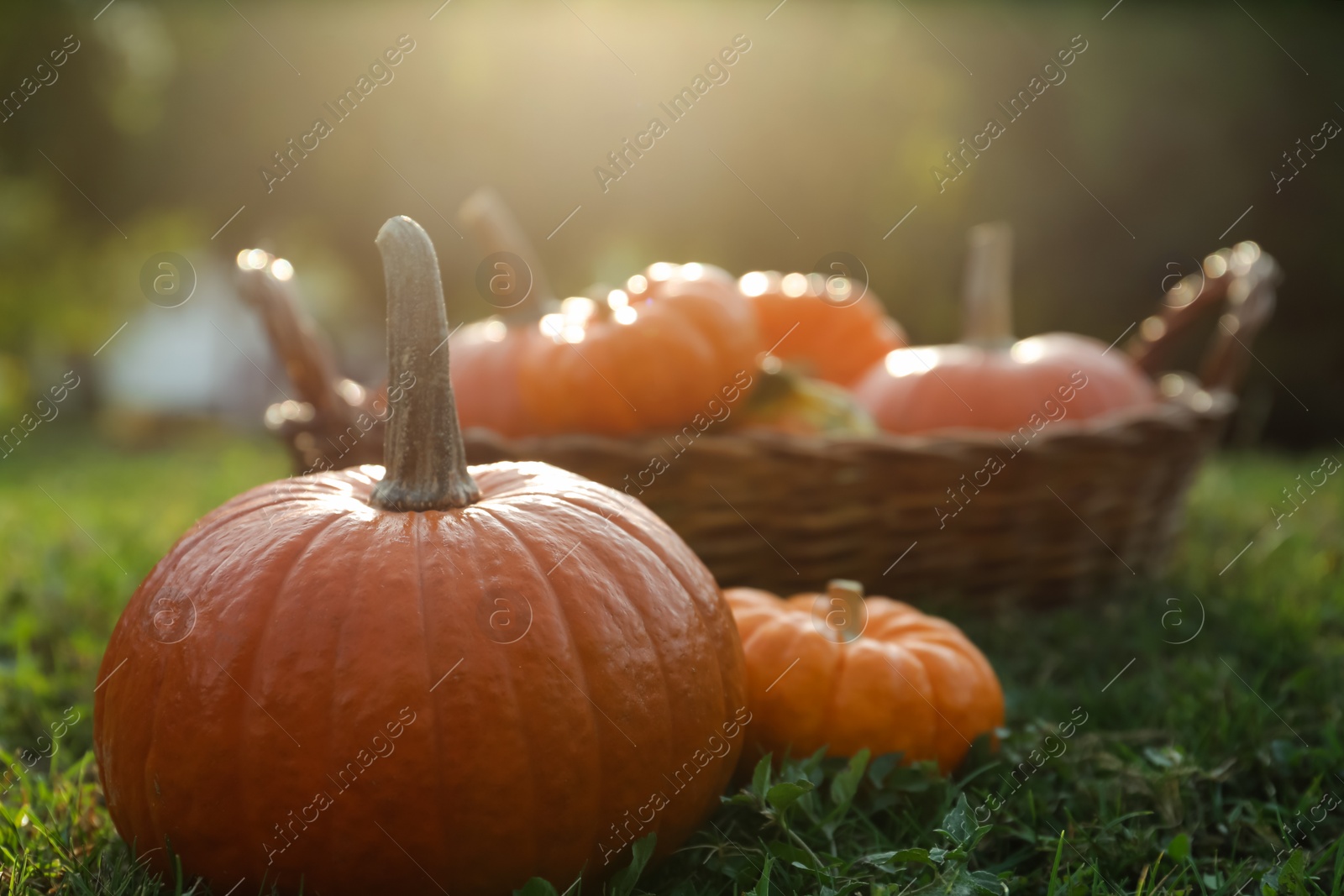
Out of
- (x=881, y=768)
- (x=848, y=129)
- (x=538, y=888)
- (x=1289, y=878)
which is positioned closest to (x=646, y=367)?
(x=881, y=768)

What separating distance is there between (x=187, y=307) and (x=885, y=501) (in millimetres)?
16309

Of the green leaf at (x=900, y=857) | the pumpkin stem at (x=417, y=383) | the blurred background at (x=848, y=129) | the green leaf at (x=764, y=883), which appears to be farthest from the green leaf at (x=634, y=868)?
the blurred background at (x=848, y=129)

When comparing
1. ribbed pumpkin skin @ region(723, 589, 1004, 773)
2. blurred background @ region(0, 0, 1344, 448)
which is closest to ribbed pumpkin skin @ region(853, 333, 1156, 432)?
ribbed pumpkin skin @ region(723, 589, 1004, 773)

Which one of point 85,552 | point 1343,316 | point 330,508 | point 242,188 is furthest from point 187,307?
point 330,508

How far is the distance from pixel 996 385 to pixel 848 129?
3.70m

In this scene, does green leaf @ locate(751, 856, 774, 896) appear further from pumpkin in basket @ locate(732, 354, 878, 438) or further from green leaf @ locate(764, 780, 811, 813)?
pumpkin in basket @ locate(732, 354, 878, 438)

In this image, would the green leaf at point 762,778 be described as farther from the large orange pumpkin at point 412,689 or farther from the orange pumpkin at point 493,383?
the orange pumpkin at point 493,383

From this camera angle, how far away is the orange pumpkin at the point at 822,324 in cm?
292

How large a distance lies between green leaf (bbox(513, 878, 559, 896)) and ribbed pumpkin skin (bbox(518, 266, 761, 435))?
125 centimetres

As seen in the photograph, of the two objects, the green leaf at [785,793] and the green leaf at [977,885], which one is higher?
the green leaf at [785,793]

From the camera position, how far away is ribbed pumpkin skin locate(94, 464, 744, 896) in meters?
1.14

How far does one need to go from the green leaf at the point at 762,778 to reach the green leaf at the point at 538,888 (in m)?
0.32

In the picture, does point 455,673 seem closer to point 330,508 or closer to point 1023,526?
point 330,508

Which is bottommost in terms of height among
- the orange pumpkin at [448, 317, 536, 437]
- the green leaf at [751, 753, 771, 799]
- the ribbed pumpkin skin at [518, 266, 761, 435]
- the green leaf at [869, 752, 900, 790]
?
the green leaf at [869, 752, 900, 790]
